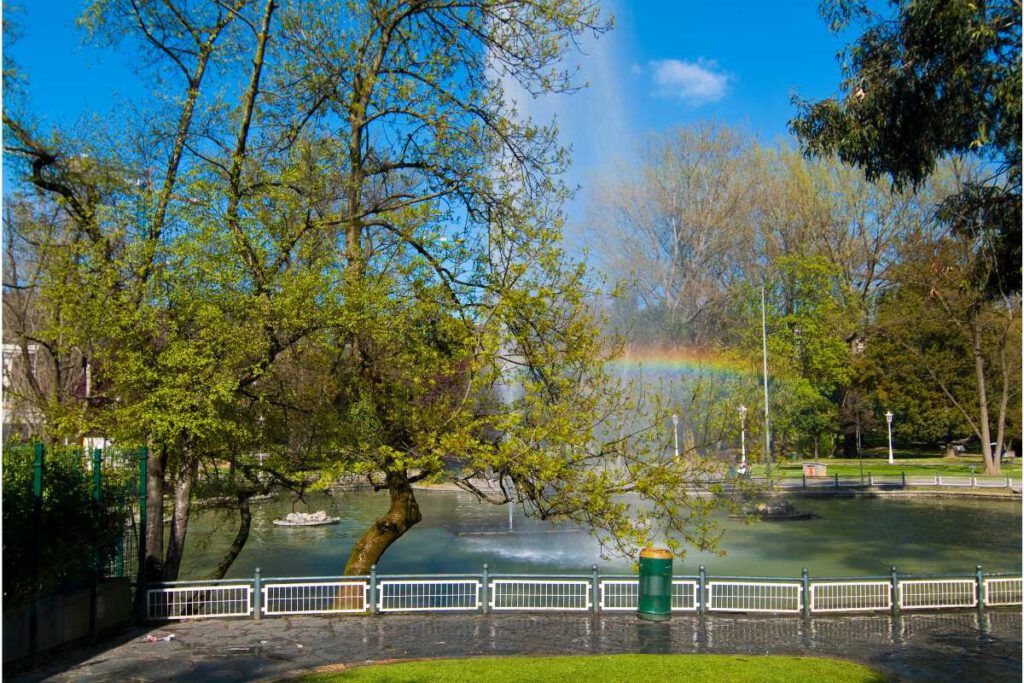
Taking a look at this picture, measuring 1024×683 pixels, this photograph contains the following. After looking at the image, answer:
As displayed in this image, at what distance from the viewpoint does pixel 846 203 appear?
6675 centimetres

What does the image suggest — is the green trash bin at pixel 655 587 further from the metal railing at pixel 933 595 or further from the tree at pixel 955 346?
A: the tree at pixel 955 346

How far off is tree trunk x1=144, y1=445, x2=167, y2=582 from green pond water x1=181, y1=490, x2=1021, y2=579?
3.20m

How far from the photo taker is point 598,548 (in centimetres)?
2883

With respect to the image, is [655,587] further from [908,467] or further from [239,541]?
[908,467]

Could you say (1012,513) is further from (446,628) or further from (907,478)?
(446,628)

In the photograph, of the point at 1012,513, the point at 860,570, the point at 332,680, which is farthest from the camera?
the point at 1012,513

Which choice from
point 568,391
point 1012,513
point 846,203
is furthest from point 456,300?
point 846,203

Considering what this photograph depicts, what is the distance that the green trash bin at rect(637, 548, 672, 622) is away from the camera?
17000 millimetres

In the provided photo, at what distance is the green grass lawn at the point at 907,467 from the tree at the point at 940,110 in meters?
36.1

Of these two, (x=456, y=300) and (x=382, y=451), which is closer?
(x=382, y=451)

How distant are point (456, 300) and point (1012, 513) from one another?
1252 inches

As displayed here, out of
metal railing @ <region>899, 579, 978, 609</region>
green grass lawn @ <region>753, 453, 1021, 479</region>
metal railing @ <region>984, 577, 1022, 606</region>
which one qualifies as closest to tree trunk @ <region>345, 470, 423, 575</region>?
metal railing @ <region>899, 579, 978, 609</region>

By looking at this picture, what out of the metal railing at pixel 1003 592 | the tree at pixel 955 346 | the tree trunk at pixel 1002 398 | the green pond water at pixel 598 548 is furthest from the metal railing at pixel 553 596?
the tree at pixel 955 346

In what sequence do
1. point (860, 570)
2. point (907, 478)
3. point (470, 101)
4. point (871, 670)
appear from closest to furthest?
point (871, 670)
point (470, 101)
point (860, 570)
point (907, 478)
